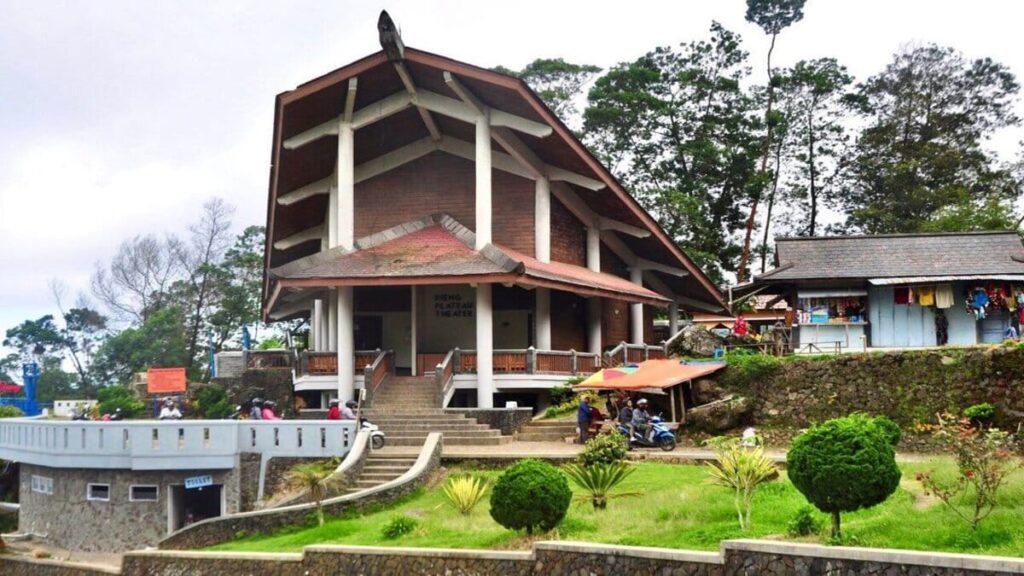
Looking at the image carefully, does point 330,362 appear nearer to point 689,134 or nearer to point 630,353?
point 630,353

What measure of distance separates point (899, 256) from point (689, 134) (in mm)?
24636

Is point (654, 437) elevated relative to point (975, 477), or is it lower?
lower

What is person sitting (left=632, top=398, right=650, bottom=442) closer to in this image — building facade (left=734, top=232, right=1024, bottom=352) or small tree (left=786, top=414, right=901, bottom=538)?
building facade (left=734, top=232, right=1024, bottom=352)

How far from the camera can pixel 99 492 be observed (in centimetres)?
2205

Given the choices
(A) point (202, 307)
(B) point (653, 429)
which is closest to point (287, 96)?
(B) point (653, 429)

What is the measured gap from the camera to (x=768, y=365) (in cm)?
2216

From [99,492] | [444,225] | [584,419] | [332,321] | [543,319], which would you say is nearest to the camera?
[99,492]

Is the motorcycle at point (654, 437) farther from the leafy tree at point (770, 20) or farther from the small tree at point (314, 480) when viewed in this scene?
the leafy tree at point (770, 20)

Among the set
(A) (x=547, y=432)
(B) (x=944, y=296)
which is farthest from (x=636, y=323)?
(A) (x=547, y=432)

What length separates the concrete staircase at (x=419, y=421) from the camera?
914 inches

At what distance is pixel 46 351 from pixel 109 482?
53398 millimetres

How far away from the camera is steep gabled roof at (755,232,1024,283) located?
27438mm

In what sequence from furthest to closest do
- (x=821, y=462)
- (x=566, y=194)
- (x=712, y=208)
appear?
1. (x=712, y=208)
2. (x=566, y=194)
3. (x=821, y=462)

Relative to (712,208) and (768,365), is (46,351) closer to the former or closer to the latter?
(712,208)
